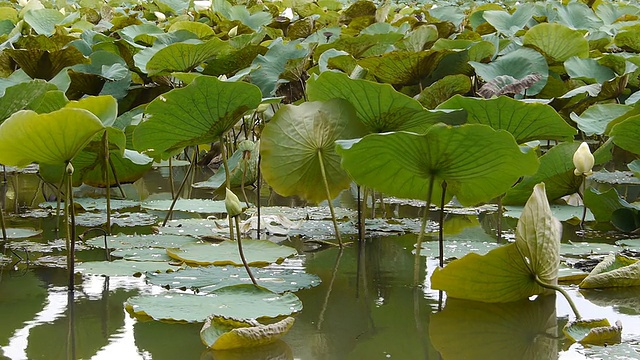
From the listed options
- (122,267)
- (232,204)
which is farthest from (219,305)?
(122,267)

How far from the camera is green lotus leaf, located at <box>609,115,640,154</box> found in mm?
1983

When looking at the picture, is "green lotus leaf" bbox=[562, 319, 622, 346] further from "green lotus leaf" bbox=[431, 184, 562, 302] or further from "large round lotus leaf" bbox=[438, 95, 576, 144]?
"large round lotus leaf" bbox=[438, 95, 576, 144]

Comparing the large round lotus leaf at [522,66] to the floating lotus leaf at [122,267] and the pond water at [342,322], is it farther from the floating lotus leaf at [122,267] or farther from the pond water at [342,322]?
the floating lotus leaf at [122,267]

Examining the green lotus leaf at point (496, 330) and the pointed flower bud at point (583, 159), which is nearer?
the green lotus leaf at point (496, 330)

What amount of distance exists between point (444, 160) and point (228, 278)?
0.43 m

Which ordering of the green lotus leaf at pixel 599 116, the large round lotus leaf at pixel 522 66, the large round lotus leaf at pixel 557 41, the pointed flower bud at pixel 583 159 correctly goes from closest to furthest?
1. the pointed flower bud at pixel 583 159
2. the green lotus leaf at pixel 599 116
3. the large round lotus leaf at pixel 522 66
4. the large round lotus leaf at pixel 557 41

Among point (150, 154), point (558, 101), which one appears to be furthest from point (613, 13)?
point (150, 154)

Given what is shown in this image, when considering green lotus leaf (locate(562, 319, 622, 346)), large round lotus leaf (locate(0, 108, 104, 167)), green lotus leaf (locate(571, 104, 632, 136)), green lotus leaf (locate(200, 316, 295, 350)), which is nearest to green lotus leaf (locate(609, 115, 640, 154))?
green lotus leaf (locate(571, 104, 632, 136))

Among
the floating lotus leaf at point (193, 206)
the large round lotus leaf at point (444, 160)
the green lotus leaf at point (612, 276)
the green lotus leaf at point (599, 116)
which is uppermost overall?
the green lotus leaf at point (599, 116)

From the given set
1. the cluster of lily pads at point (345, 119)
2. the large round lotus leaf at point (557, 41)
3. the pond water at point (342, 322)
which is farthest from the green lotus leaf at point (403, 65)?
the pond water at point (342, 322)

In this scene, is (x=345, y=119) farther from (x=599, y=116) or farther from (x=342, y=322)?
(x=599, y=116)

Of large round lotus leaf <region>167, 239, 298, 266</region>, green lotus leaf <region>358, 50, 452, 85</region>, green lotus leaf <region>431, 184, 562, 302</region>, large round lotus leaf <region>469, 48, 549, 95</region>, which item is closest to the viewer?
green lotus leaf <region>431, 184, 562, 302</region>

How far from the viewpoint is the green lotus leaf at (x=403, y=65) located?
96.3 inches

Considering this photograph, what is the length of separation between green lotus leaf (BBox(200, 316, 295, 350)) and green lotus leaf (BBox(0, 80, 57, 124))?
715 mm
